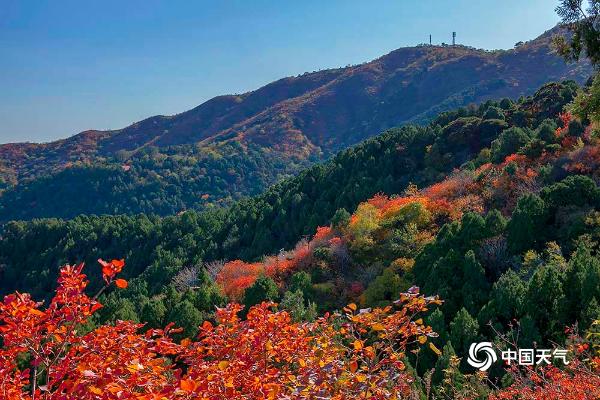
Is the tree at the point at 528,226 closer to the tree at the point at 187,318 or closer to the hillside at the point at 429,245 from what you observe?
the hillside at the point at 429,245

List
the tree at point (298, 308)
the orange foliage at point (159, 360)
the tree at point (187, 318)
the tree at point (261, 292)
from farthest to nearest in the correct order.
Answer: the tree at point (261, 292), the tree at point (187, 318), the tree at point (298, 308), the orange foliage at point (159, 360)

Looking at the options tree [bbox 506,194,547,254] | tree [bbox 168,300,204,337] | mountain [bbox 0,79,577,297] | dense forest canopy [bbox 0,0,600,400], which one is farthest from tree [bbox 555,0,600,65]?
mountain [bbox 0,79,577,297]

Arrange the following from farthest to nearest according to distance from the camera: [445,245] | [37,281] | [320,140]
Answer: [320,140] < [37,281] < [445,245]

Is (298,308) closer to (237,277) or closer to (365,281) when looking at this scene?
(365,281)

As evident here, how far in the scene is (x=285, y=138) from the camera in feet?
556

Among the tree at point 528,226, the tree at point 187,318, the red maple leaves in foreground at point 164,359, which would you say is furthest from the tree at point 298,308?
the red maple leaves in foreground at point 164,359

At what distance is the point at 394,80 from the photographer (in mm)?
179500

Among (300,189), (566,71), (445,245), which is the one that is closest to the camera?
(445,245)

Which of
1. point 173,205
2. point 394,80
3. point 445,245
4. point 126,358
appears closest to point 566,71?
point 394,80

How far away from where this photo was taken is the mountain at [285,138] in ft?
427

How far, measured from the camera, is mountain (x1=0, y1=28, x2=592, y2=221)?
130 m

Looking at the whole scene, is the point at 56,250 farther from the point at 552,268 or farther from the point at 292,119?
the point at 292,119

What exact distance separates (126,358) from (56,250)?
232 feet

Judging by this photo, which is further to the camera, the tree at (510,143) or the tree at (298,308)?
the tree at (510,143)
